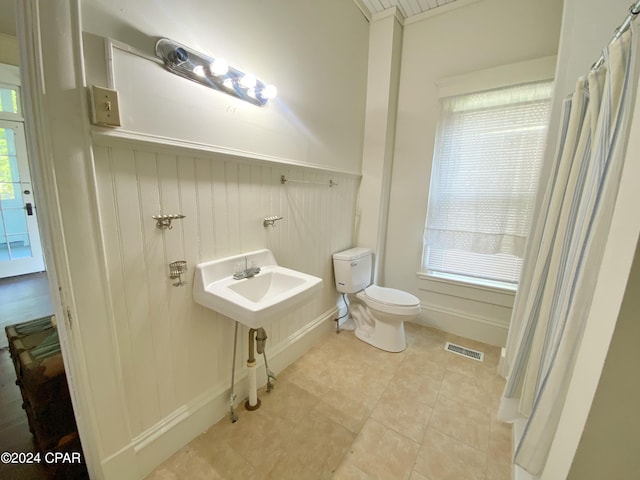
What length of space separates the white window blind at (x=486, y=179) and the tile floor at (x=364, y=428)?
88 cm

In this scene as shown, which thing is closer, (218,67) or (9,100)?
(218,67)

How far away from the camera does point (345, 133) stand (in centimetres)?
212

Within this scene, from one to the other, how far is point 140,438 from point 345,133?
7.34 ft

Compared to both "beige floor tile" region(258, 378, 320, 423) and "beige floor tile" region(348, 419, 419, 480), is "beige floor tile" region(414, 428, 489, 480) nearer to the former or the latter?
"beige floor tile" region(348, 419, 419, 480)

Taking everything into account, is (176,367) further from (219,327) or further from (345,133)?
(345,133)

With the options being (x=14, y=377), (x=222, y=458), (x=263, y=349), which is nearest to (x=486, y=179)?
(x=263, y=349)

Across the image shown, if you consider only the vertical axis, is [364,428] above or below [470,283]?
below

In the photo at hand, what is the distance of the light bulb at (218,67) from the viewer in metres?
1.11

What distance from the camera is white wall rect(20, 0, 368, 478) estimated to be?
83 centimetres

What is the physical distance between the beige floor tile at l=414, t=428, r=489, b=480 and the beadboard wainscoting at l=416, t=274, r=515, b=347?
1181 millimetres

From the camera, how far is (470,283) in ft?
7.45

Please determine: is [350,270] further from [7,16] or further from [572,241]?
[7,16]

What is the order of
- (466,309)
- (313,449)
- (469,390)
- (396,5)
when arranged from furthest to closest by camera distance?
1. (466,309)
2. (396,5)
3. (469,390)
4. (313,449)

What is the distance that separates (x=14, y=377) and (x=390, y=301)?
2641 millimetres
